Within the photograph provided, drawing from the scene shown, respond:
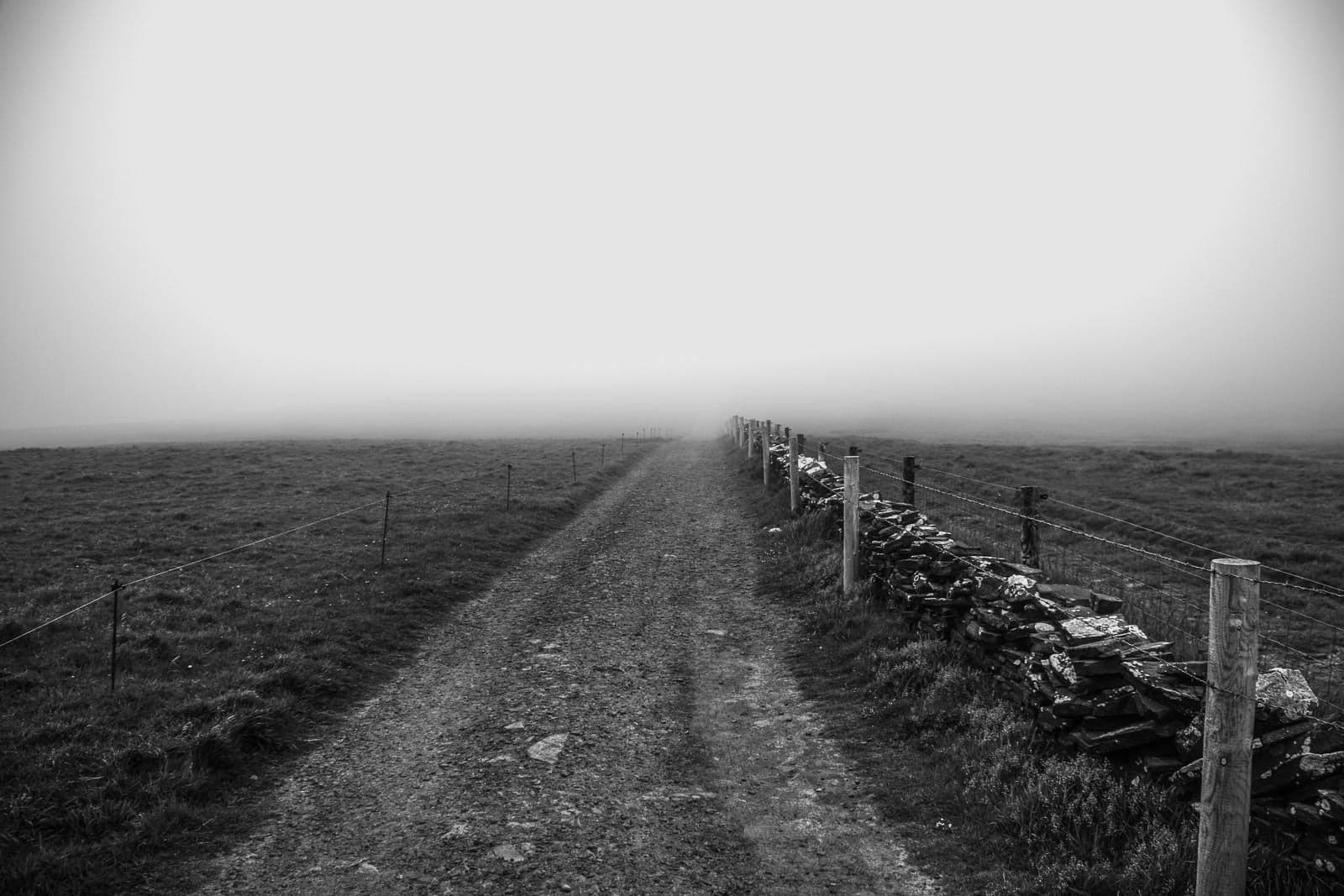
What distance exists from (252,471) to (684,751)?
32415 mm

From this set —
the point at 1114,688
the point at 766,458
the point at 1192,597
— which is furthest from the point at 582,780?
the point at 766,458

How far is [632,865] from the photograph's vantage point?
4.57 metres

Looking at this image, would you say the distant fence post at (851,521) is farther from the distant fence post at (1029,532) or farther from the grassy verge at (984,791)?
the distant fence post at (1029,532)

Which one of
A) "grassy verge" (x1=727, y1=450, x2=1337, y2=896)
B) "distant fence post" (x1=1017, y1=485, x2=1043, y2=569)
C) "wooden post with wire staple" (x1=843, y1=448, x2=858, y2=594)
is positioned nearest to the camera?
"grassy verge" (x1=727, y1=450, x2=1337, y2=896)

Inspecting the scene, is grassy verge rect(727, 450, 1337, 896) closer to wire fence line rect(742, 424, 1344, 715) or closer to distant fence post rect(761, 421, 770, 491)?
wire fence line rect(742, 424, 1344, 715)

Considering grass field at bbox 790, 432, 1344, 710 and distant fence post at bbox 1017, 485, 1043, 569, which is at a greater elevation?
distant fence post at bbox 1017, 485, 1043, 569

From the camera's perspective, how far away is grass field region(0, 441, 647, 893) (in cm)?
510

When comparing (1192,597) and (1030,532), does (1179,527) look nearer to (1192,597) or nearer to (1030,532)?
(1192,597)

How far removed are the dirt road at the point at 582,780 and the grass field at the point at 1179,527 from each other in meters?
3.46

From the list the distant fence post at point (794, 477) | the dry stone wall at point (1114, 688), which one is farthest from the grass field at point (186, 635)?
the dry stone wall at point (1114, 688)

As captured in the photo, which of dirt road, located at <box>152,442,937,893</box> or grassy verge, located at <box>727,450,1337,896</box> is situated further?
dirt road, located at <box>152,442,937,893</box>

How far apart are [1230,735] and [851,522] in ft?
22.8

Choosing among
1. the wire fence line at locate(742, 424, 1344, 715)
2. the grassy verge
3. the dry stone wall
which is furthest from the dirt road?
the wire fence line at locate(742, 424, 1344, 715)

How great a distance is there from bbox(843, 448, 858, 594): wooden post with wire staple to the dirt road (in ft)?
5.16
